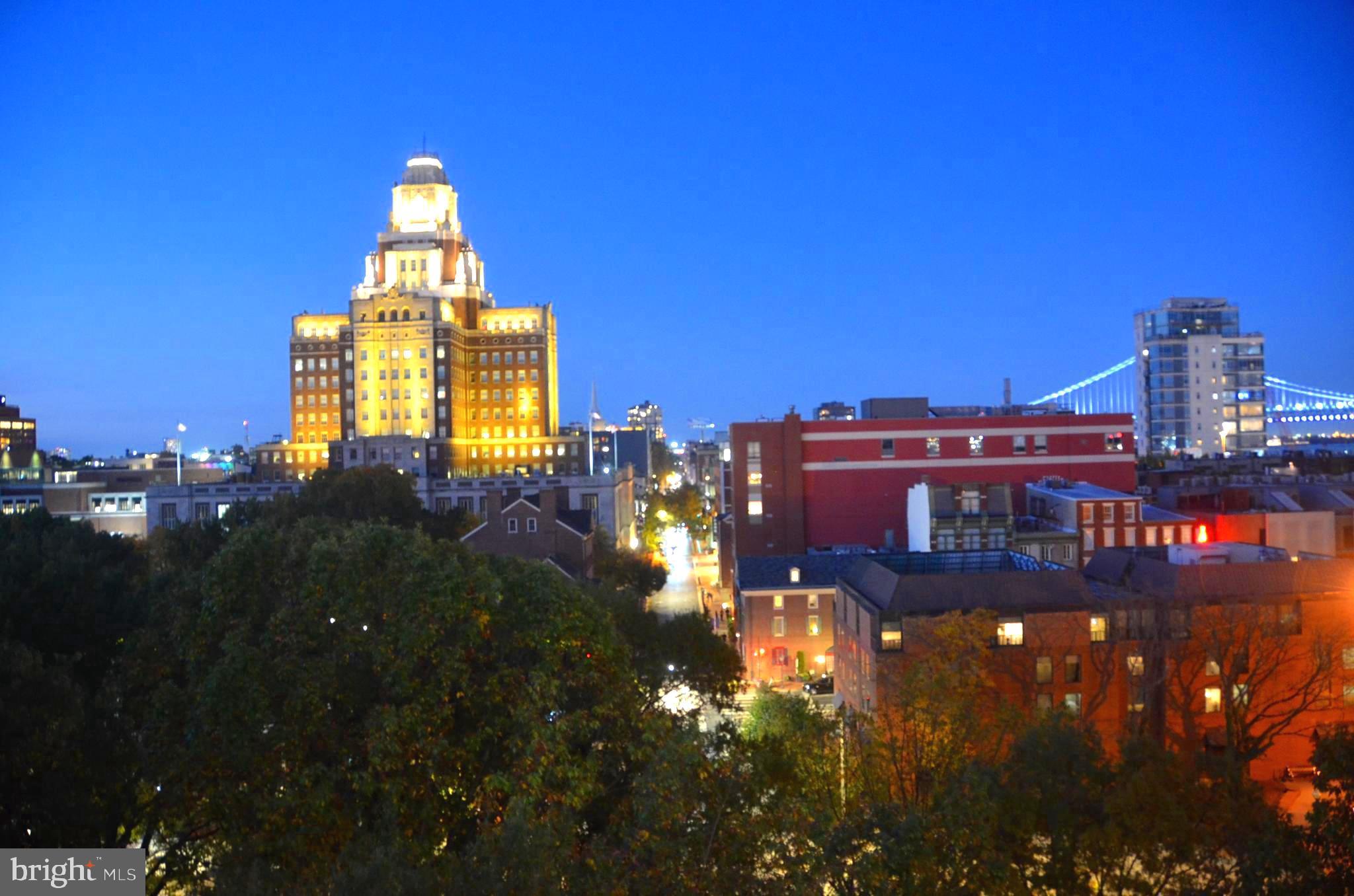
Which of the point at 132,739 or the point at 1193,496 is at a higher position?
the point at 1193,496

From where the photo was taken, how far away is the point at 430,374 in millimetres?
131750

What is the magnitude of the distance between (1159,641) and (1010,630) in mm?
4247

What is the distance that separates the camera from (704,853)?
13.6 m

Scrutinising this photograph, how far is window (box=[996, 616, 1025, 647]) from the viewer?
110 feet

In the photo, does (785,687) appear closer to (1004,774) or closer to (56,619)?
(1004,774)

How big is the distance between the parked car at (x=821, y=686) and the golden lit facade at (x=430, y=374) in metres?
82.3

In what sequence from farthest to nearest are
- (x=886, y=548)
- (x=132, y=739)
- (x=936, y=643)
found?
(x=886, y=548) < (x=936, y=643) < (x=132, y=739)

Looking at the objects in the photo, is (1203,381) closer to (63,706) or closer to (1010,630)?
(1010,630)

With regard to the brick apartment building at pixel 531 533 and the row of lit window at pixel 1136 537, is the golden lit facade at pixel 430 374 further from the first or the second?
the row of lit window at pixel 1136 537

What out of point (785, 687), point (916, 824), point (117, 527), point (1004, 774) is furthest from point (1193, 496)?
point (117, 527)

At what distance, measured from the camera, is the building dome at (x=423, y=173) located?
155 meters

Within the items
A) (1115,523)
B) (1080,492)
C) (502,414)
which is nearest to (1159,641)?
(1115,523)

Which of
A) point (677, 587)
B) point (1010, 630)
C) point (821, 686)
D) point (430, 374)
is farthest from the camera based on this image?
point (430, 374)

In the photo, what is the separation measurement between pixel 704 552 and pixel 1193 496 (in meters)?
59.3
